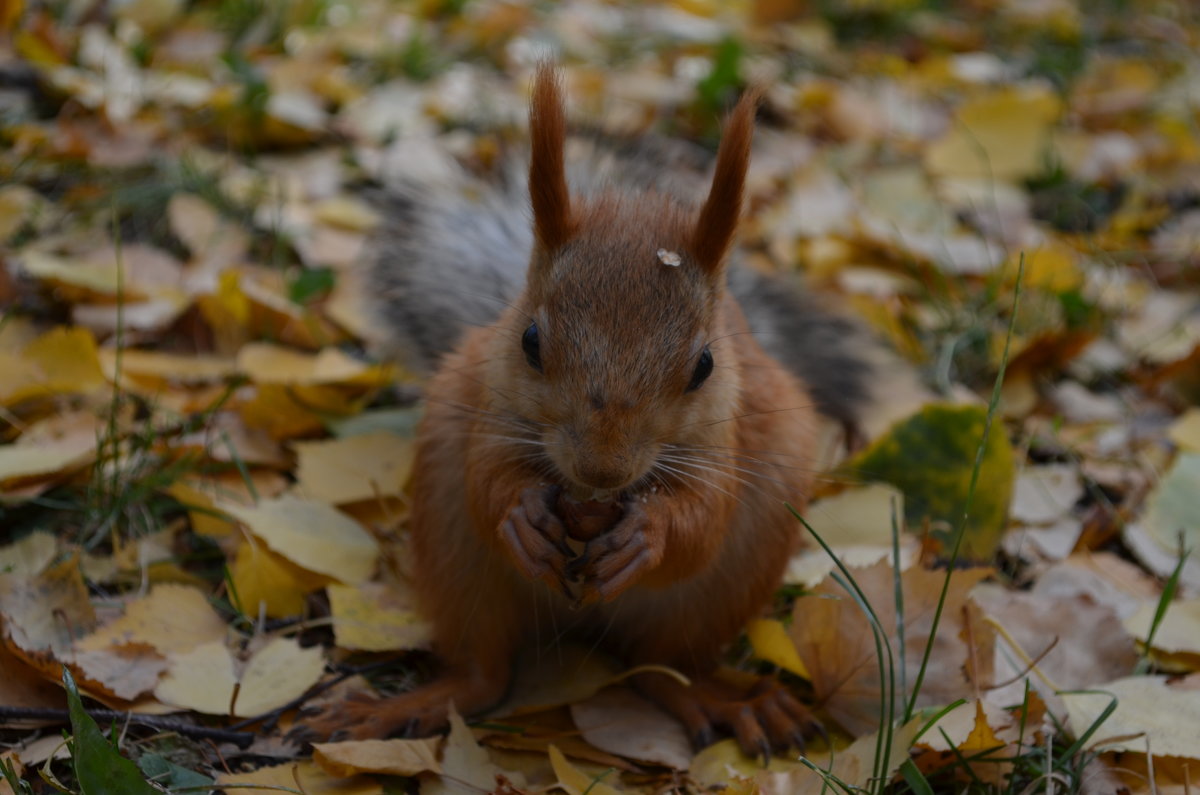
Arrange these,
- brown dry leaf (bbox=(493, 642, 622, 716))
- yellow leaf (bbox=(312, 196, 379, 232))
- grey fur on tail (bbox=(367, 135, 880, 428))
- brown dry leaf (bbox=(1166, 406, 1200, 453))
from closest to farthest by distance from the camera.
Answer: brown dry leaf (bbox=(493, 642, 622, 716))
grey fur on tail (bbox=(367, 135, 880, 428))
brown dry leaf (bbox=(1166, 406, 1200, 453))
yellow leaf (bbox=(312, 196, 379, 232))

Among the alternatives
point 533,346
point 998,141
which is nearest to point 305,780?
point 533,346

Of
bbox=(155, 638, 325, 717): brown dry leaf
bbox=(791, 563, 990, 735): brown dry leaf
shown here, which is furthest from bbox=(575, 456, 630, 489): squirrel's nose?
bbox=(155, 638, 325, 717): brown dry leaf

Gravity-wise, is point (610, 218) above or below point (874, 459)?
above

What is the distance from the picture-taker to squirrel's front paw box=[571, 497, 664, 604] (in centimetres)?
109

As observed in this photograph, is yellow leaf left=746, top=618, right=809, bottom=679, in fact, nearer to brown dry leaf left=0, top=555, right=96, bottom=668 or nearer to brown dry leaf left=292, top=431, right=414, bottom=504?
brown dry leaf left=292, top=431, right=414, bottom=504

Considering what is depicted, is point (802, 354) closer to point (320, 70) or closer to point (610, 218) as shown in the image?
point (610, 218)

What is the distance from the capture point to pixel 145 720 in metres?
1.16

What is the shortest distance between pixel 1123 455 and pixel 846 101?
1549mm

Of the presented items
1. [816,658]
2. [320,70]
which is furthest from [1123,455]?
[320,70]

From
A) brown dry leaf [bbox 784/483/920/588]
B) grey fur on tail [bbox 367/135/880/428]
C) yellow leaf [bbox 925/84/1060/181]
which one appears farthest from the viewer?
yellow leaf [bbox 925/84/1060/181]

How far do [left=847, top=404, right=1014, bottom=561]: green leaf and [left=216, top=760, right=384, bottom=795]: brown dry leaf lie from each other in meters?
0.84

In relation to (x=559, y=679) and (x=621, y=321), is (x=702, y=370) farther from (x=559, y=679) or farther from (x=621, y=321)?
(x=559, y=679)

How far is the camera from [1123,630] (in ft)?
4.38

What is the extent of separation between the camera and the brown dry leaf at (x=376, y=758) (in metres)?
1.12
